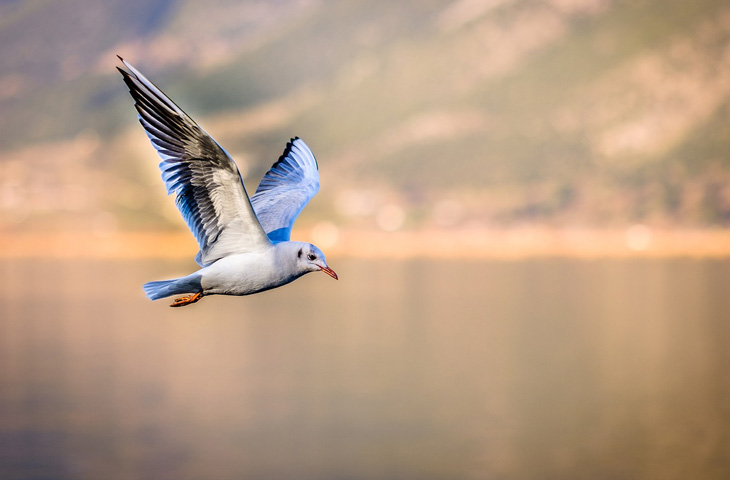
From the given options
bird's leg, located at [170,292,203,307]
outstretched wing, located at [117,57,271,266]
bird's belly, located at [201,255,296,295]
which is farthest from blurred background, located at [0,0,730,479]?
bird's belly, located at [201,255,296,295]

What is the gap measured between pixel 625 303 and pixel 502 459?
59503 mm

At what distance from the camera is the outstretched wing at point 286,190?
13148mm

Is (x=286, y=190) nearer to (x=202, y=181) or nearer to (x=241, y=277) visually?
(x=202, y=181)

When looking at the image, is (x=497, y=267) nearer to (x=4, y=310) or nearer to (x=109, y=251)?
(x=109, y=251)

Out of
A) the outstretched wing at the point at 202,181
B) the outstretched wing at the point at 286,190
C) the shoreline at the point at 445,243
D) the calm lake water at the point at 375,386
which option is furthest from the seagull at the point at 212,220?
the shoreline at the point at 445,243

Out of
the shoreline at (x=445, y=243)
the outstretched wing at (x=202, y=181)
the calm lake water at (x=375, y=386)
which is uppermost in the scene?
the shoreline at (x=445, y=243)

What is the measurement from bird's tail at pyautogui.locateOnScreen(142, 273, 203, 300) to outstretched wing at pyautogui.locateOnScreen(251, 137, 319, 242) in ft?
4.97

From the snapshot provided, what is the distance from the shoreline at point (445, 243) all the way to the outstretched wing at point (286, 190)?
14320 cm

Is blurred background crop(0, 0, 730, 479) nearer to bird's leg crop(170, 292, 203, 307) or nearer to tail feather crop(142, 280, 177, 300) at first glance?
tail feather crop(142, 280, 177, 300)

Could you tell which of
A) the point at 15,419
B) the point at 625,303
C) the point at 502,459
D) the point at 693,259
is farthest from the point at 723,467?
the point at 693,259

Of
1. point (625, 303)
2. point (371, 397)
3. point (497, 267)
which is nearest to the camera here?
point (371, 397)

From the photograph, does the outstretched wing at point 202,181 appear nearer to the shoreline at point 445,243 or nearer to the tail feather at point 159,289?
the tail feather at point 159,289

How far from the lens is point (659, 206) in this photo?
178 m

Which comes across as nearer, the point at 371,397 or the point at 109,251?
the point at 371,397
